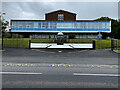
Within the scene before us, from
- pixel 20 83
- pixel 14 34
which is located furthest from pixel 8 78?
pixel 14 34

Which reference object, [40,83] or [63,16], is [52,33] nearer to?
[63,16]

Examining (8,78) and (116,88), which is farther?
(8,78)

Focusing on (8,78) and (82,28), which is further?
(82,28)

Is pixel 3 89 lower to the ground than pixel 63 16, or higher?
lower

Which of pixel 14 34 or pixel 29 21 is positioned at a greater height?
pixel 29 21

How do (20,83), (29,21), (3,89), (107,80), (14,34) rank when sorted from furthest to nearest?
(29,21)
(14,34)
(107,80)
(20,83)
(3,89)

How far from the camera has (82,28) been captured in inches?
2640

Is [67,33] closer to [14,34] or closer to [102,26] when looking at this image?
[102,26]

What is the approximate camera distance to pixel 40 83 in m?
4.84

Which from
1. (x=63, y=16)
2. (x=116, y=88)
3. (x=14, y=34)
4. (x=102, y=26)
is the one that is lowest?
(x=116, y=88)

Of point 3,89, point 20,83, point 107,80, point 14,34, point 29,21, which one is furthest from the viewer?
point 29,21

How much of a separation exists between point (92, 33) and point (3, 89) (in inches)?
2618

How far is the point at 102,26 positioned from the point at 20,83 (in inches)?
2645

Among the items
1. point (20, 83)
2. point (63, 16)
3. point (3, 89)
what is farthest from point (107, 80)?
point (63, 16)
